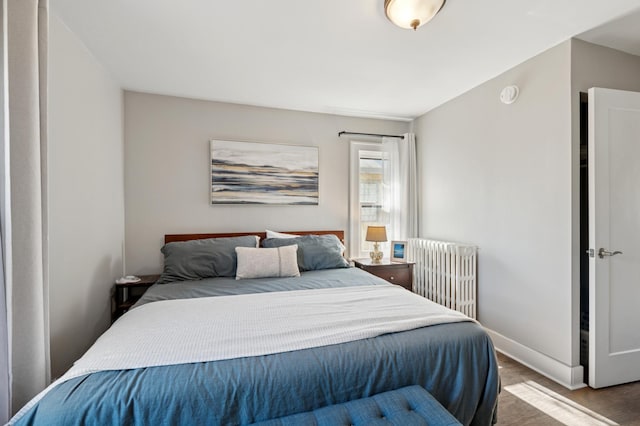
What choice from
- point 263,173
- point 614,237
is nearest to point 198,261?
point 263,173

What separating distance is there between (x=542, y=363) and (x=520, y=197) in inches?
51.1

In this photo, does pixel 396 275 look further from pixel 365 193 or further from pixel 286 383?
pixel 286 383

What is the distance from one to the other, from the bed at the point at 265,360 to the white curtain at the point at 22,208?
0.22 meters

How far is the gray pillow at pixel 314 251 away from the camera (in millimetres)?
2900

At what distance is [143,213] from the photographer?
120 inches

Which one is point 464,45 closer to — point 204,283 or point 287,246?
point 287,246

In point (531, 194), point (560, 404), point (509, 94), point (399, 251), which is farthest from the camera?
point (399, 251)

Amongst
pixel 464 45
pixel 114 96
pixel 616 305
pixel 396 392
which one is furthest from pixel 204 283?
pixel 616 305

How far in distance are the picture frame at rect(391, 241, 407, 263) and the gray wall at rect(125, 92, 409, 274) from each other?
2.58 feet

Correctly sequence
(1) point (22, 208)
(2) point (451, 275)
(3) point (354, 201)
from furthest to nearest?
(3) point (354, 201), (2) point (451, 275), (1) point (22, 208)

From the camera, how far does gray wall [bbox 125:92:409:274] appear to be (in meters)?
3.04

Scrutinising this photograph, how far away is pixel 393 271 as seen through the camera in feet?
11.0

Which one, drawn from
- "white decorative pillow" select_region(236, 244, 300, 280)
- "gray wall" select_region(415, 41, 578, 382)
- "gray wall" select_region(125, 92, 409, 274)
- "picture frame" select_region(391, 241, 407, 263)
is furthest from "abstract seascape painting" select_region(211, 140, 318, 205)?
"gray wall" select_region(415, 41, 578, 382)

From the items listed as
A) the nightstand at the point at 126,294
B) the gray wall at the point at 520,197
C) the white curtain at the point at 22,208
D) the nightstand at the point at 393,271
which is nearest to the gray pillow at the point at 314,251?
the nightstand at the point at 393,271
